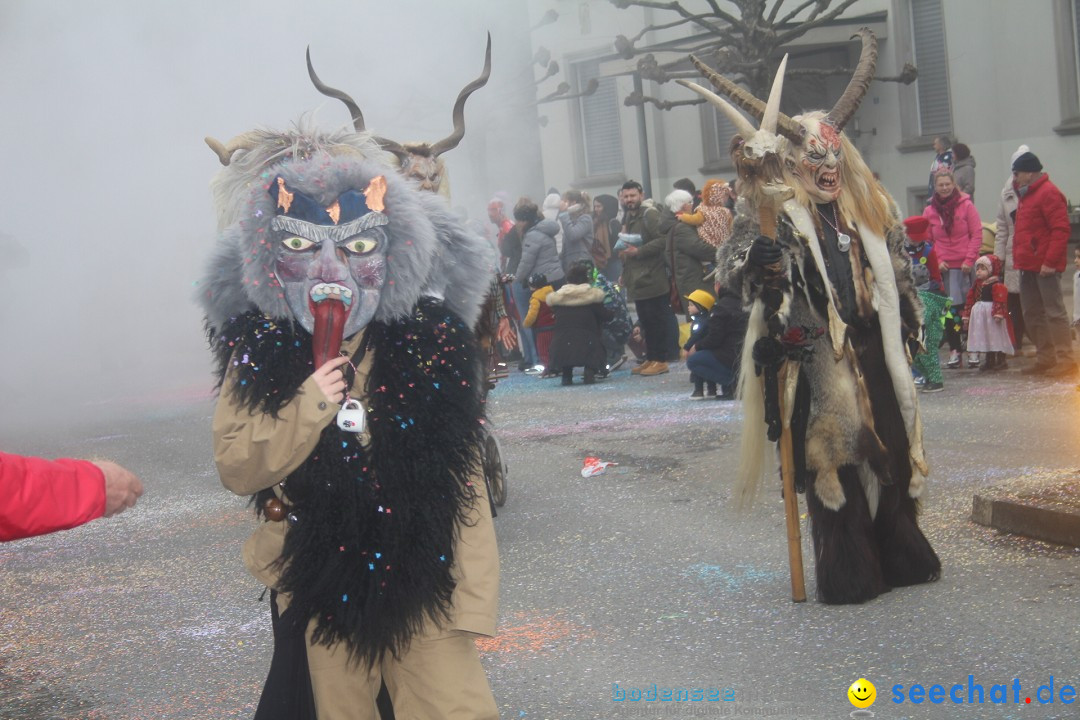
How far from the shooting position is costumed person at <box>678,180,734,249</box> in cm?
1083

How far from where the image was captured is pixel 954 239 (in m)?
10.0

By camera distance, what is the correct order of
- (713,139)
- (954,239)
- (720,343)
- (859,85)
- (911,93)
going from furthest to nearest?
1. (713,139)
2. (911,93)
3. (954,239)
4. (720,343)
5. (859,85)

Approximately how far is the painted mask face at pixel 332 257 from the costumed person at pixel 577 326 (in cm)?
806

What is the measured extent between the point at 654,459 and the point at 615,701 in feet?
12.0

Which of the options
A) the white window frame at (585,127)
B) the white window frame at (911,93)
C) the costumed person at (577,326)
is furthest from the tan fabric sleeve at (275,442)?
the white window frame at (585,127)

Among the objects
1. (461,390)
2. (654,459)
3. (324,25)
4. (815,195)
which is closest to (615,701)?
(461,390)

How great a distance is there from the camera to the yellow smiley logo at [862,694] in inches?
142

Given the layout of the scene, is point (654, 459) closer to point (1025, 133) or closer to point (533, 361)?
point (533, 361)

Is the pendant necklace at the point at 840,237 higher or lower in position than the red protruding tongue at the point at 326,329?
higher

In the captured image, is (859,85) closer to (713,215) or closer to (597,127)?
(713,215)

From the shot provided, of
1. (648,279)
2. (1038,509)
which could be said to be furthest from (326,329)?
(648,279)

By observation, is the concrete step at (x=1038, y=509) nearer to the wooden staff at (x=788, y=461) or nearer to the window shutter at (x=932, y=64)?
the wooden staff at (x=788, y=461)

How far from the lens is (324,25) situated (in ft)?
56.2

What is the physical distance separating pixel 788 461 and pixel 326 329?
7.21 feet
